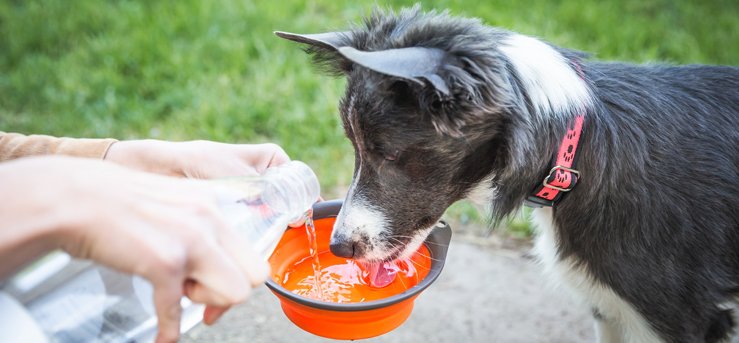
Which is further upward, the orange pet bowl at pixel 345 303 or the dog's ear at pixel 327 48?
the dog's ear at pixel 327 48

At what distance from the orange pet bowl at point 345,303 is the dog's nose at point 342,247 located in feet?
0.73

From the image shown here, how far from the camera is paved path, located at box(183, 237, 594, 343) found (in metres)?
3.23

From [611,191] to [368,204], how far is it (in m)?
0.87

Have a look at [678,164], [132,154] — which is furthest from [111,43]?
[678,164]

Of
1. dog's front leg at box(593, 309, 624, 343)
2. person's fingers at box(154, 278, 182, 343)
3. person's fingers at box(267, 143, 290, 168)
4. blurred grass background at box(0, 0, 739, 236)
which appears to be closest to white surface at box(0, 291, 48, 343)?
person's fingers at box(154, 278, 182, 343)

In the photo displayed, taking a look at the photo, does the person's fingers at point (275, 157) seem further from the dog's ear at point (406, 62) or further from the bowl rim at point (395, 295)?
→ the dog's ear at point (406, 62)

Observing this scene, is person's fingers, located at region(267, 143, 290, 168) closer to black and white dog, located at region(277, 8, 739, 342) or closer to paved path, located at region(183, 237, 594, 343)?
black and white dog, located at region(277, 8, 739, 342)

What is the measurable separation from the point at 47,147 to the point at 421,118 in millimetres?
1280

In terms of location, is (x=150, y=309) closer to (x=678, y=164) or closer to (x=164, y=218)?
(x=164, y=218)

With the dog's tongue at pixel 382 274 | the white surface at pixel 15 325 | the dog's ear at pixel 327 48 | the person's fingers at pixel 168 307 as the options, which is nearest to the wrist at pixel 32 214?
the person's fingers at pixel 168 307

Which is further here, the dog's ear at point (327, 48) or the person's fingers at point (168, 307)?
the dog's ear at point (327, 48)

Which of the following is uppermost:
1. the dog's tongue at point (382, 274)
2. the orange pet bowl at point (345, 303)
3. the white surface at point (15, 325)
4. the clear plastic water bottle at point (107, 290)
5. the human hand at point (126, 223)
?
the human hand at point (126, 223)

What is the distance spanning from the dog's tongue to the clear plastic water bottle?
507mm

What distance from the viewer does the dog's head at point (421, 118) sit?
6.77 ft
